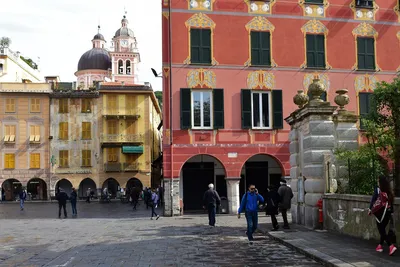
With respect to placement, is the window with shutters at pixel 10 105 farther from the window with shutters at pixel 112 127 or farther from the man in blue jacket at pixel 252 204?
the man in blue jacket at pixel 252 204

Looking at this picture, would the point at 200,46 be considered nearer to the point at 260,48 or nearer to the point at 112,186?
the point at 260,48

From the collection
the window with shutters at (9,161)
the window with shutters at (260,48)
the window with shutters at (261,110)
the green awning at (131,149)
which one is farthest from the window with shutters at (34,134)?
the window with shutters at (260,48)

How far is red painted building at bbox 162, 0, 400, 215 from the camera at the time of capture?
26406 millimetres

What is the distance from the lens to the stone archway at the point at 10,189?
5378cm

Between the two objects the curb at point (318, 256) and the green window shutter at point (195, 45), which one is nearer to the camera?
the curb at point (318, 256)

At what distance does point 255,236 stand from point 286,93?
43.8 ft

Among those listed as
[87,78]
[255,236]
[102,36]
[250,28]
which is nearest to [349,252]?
[255,236]

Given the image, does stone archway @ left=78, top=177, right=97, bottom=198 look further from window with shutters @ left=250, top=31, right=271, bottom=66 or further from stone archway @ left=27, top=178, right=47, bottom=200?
window with shutters @ left=250, top=31, right=271, bottom=66

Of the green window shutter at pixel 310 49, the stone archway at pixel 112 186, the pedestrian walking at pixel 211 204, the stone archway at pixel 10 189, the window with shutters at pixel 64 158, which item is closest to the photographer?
the pedestrian walking at pixel 211 204

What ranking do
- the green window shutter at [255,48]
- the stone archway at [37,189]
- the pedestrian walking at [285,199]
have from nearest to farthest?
the pedestrian walking at [285,199]
the green window shutter at [255,48]
the stone archway at [37,189]

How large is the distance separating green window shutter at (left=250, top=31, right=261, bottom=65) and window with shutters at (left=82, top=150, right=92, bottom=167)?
30.7 meters

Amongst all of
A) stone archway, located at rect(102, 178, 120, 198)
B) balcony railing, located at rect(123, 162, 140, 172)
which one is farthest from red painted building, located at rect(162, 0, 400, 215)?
stone archway, located at rect(102, 178, 120, 198)

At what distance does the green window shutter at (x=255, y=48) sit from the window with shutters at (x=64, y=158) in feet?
104

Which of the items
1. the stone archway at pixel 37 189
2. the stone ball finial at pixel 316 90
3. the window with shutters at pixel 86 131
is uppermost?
the window with shutters at pixel 86 131
